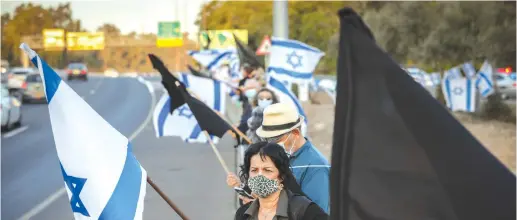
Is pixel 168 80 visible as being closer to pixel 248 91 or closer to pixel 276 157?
pixel 248 91

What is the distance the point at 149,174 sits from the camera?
1664cm

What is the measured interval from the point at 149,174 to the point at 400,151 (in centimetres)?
1387

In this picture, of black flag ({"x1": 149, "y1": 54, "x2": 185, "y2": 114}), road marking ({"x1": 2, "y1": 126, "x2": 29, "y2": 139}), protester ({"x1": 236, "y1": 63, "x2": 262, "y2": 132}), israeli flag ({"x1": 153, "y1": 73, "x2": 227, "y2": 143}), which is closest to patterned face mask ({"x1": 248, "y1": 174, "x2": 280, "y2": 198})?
black flag ({"x1": 149, "y1": 54, "x2": 185, "y2": 114})

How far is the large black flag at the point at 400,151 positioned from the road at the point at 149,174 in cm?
875

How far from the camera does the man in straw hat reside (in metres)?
5.52

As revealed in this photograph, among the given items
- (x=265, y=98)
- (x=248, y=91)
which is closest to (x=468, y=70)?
(x=248, y=91)

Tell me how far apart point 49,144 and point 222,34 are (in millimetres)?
28274

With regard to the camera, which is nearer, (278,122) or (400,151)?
(400,151)

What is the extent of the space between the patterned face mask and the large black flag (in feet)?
5.04

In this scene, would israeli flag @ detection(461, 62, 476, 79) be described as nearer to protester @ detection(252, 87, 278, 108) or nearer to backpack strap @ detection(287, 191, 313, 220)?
protester @ detection(252, 87, 278, 108)

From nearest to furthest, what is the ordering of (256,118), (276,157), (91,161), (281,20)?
(276,157), (91,161), (256,118), (281,20)

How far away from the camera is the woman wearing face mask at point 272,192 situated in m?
4.55

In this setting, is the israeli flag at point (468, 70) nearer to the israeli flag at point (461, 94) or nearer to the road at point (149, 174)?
the israeli flag at point (461, 94)

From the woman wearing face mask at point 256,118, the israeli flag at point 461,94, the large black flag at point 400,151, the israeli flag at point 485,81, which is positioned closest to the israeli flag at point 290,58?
the woman wearing face mask at point 256,118
